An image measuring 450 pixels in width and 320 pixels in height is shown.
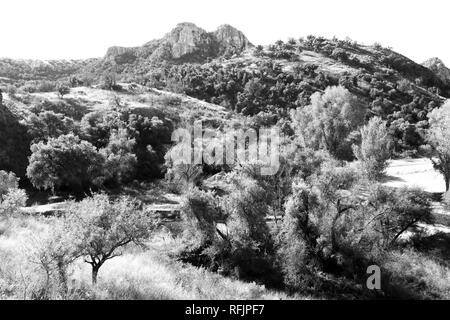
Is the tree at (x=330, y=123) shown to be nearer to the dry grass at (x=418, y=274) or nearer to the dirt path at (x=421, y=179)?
the dirt path at (x=421, y=179)

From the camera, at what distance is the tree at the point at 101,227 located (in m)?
15.6

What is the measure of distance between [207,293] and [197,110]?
7124 cm

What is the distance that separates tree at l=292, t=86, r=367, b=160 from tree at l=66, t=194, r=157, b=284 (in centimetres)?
4530

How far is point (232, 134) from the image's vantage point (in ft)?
229

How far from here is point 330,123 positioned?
193 feet

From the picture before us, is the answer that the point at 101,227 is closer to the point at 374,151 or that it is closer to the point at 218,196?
the point at 218,196

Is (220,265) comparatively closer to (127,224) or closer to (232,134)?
(127,224)

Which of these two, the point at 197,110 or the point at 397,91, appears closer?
the point at 197,110

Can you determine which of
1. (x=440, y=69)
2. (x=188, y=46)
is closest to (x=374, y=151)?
(x=440, y=69)

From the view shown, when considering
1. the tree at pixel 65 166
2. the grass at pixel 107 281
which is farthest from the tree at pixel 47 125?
the grass at pixel 107 281

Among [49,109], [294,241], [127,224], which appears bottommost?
[294,241]
